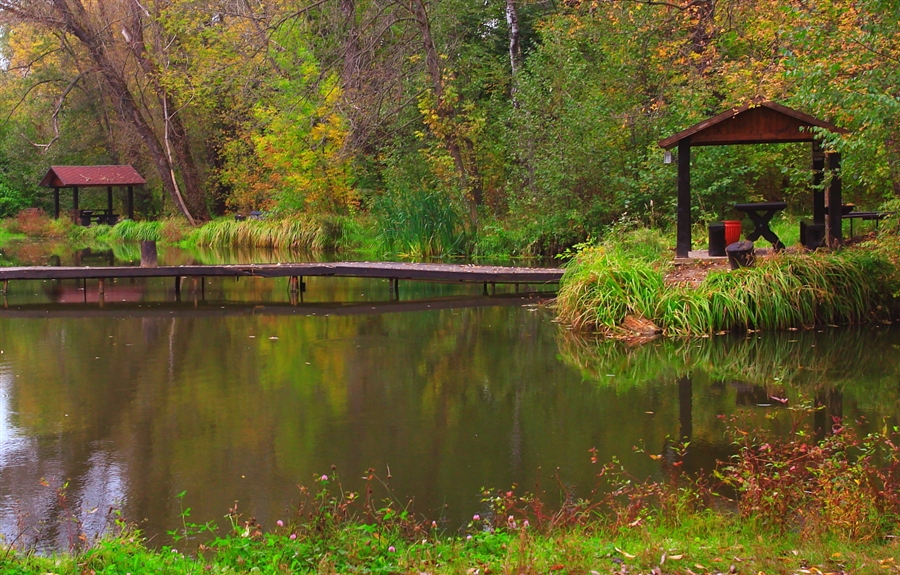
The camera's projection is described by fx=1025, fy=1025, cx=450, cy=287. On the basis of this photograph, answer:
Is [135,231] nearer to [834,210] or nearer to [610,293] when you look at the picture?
[610,293]

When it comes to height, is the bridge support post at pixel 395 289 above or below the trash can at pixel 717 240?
below

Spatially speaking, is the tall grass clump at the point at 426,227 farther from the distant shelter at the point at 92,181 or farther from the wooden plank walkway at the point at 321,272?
the distant shelter at the point at 92,181

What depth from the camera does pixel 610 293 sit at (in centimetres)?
1309

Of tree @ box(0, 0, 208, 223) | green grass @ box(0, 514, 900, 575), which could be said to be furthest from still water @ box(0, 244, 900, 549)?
tree @ box(0, 0, 208, 223)

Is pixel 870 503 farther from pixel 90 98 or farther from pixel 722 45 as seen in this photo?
pixel 90 98

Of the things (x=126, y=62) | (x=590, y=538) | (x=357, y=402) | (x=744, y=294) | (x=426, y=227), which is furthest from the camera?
(x=126, y=62)

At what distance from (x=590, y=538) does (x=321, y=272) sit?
1273 centimetres

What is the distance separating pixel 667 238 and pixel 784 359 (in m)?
7.10

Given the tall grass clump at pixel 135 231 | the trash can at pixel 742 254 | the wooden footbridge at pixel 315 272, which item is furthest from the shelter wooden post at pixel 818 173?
the tall grass clump at pixel 135 231

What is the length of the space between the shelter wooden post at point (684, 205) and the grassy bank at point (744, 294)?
1735mm

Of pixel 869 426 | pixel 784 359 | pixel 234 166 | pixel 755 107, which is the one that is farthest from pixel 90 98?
pixel 869 426

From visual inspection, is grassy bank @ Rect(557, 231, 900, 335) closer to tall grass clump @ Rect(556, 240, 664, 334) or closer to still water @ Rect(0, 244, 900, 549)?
tall grass clump @ Rect(556, 240, 664, 334)

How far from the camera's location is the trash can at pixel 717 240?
1448cm

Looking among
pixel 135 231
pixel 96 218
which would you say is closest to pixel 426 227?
pixel 135 231
